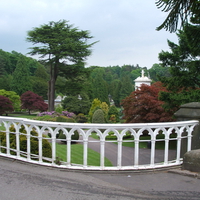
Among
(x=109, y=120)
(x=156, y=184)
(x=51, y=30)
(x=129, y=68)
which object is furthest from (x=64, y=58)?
(x=129, y=68)

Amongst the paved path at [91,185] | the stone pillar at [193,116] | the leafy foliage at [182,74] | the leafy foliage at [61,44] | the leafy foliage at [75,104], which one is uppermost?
the leafy foliage at [61,44]

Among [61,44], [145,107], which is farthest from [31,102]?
[145,107]

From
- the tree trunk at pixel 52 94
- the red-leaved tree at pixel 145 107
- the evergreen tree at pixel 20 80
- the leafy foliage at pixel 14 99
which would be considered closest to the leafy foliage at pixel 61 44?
the tree trunk at pixel 52 94

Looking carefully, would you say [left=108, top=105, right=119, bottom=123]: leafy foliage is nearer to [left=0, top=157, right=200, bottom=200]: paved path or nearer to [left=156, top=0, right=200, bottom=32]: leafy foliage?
[left=0, top=157, right=200, bottom=200]: paved path

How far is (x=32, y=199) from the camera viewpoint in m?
3.00

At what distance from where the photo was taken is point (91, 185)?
3.43m

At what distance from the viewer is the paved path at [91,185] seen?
3113 millimetres

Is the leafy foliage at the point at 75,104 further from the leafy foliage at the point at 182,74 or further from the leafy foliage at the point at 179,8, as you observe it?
the leafy foliage at the point at 179,8

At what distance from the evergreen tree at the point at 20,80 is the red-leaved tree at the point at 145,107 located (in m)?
36.6

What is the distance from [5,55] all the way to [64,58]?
177 ft

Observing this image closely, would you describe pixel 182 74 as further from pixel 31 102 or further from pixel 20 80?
pixel 20 80

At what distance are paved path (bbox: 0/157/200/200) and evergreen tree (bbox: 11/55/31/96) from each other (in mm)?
44772

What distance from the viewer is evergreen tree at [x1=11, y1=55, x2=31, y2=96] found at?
46.0 metres

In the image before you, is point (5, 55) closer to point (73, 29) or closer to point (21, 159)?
point (73, 29)
